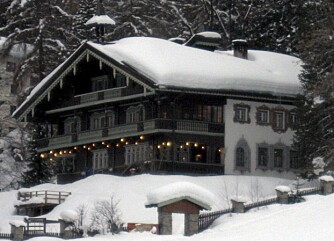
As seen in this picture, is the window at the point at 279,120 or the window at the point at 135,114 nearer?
the window at the point at 135,114

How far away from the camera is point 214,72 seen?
222 ft

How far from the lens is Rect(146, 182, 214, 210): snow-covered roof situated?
4362cm

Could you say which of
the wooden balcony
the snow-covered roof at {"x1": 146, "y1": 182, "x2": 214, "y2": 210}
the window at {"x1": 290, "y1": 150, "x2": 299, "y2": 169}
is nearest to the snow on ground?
the snow-covered roof at {"x1": 146, "y1": 182, "x2": 214, "y2": 210}

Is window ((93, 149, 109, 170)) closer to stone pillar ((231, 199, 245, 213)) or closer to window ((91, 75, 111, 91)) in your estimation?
window ((91, 75, 111, 91))

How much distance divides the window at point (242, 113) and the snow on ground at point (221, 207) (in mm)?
4788

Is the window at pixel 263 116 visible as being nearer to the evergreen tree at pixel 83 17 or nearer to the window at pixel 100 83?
the window at pixel 100 83

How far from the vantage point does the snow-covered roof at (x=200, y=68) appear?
215 ft

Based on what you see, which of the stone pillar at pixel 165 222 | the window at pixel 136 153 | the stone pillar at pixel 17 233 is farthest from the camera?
the window at pixel 136 153

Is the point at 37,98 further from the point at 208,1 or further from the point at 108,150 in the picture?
the point at 208,1

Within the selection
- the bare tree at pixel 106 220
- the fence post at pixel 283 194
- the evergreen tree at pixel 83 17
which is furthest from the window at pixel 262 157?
the evergreen tree at pixel 83 17

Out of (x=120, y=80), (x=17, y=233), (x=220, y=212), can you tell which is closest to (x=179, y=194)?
(x=220, y=212)

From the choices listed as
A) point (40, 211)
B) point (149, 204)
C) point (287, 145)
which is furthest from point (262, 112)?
point (149, 204)

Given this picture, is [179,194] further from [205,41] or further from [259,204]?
[205,41]

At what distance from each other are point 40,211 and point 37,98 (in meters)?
11.3
